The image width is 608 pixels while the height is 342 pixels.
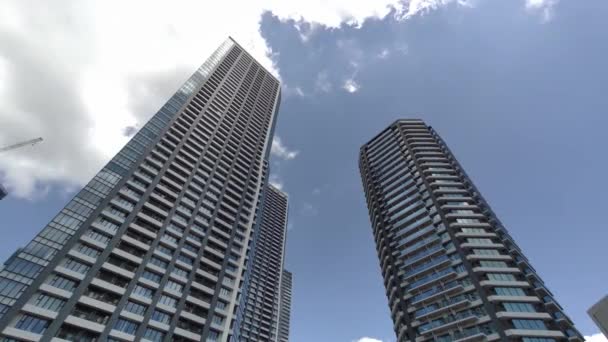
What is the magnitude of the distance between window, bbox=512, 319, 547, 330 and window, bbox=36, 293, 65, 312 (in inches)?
2675

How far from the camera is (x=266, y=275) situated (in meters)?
126

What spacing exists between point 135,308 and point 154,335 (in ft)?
17.1

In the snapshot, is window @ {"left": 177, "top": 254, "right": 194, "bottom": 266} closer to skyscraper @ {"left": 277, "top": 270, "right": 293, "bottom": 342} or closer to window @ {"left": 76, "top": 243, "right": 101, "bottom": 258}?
window @ {"left": 76, "top": 243, "right": 101, "bottom": 258}

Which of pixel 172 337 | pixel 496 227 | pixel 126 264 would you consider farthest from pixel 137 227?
pixel 496 227

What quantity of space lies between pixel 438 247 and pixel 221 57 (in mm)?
106565

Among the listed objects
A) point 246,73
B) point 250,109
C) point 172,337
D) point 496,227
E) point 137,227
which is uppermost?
point 246,73

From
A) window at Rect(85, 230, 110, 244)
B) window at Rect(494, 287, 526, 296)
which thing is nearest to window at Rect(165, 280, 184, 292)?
window at Rect(85, 230, 110, 244)

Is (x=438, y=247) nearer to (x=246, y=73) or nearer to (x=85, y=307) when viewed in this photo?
(x=85, y=307)

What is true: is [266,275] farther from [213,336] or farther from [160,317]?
[160,317]

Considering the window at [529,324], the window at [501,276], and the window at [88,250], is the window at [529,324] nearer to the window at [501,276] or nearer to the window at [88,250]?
the window at [501,276]

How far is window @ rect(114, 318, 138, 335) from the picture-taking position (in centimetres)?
4658

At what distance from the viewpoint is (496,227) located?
71062 mm

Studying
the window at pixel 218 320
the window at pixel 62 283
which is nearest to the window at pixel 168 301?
the window at pixel 218 320

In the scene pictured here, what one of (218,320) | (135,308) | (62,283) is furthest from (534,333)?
(62,283)
